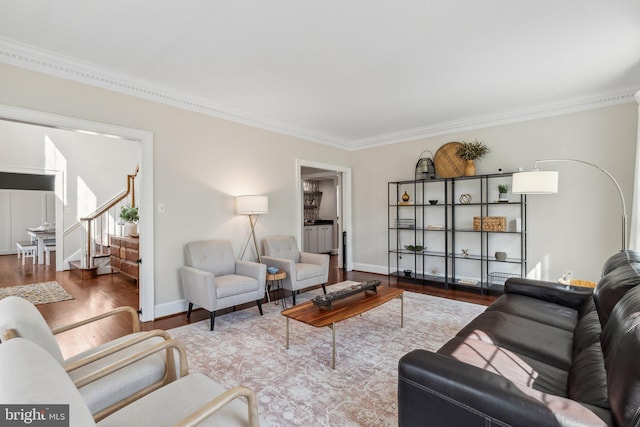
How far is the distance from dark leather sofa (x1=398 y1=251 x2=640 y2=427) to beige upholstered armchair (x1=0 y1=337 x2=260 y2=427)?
0.76 m

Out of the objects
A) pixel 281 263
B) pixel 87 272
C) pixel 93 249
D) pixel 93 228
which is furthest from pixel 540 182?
pixel 93 228

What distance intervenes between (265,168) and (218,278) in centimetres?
194

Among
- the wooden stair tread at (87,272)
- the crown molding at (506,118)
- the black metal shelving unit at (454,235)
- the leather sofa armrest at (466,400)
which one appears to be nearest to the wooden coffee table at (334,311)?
the leather sofa armrest at (466,400)

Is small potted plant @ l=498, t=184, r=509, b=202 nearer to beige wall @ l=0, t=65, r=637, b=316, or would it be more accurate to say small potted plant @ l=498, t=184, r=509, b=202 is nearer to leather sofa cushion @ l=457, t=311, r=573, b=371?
beige wall @ l=0, t=65, r=637, b=316

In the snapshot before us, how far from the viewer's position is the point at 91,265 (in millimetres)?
6324

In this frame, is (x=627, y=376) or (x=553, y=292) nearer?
(x=627, y=376)

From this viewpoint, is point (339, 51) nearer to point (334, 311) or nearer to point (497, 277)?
point (334, 311)

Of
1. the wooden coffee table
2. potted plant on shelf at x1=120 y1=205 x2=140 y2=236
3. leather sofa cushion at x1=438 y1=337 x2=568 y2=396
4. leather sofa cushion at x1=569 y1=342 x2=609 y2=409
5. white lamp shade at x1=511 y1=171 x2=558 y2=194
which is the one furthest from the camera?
potted plant on shelf at x1=120 y1=205 x2=140 y2=236

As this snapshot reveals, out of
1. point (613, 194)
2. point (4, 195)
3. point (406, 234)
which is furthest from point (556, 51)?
point (4, 195)

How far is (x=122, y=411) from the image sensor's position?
4.38 feet

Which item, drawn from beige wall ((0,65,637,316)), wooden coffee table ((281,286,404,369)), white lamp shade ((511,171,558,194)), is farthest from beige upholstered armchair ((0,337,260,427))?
white lamp shade ((511,171,558,194))

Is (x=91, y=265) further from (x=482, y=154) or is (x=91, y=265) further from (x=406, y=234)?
(x=482, y=154)

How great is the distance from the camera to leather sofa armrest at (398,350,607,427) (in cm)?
109

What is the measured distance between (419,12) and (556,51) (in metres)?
1.58
